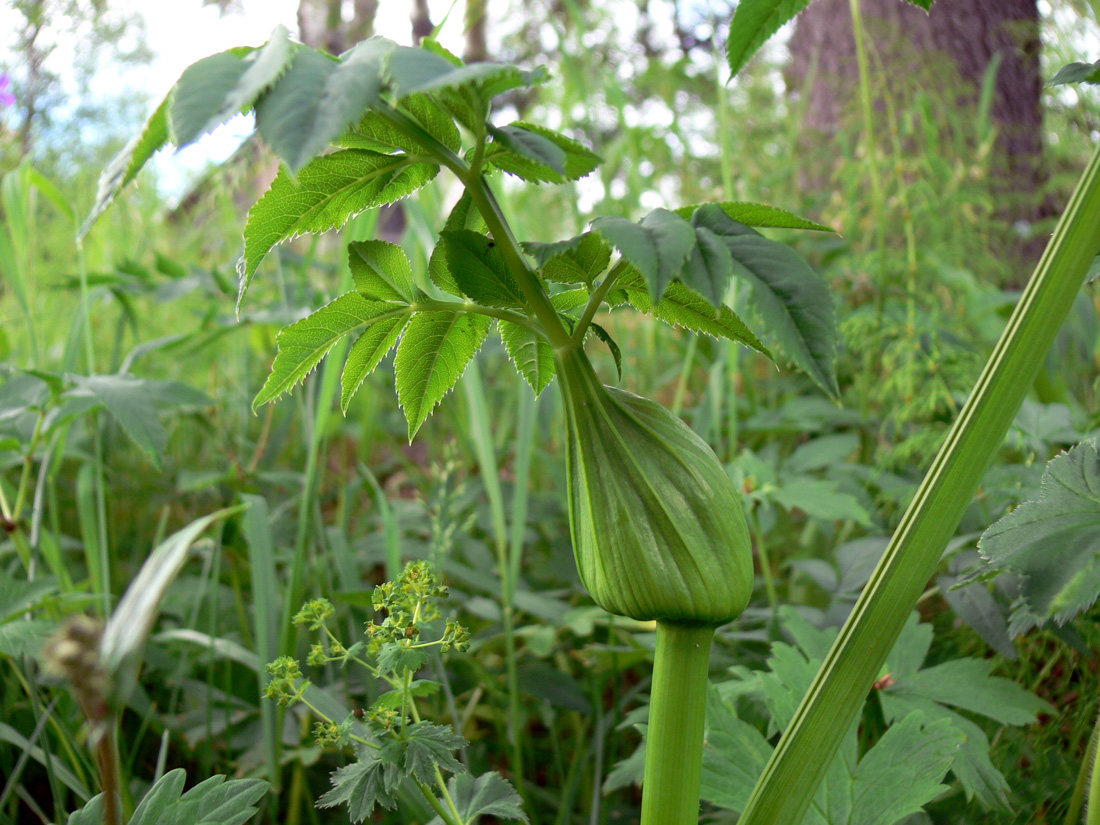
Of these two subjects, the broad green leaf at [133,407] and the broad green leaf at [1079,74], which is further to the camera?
the broad green leaf at [133,407]

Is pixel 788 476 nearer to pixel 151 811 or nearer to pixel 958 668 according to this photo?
pixel 958 668

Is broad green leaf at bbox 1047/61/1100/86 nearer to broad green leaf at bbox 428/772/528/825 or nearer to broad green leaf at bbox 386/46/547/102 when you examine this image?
broad green leaf at bbox 386/46/547/102

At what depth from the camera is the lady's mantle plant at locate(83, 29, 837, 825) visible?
0.37m

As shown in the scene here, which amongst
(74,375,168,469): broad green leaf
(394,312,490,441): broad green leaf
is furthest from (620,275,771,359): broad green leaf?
(74,375,168,469): broad green leaf

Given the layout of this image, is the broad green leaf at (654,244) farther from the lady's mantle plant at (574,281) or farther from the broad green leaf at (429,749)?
the broad green leaf at (429,749)

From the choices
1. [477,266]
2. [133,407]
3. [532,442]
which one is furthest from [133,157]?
[532,442]

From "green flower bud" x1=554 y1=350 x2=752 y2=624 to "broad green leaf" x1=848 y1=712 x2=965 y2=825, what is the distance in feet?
0.98

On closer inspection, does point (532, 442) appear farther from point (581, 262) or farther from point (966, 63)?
point (966, 63)

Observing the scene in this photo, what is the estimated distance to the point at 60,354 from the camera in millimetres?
2160

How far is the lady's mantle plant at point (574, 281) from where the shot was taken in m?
0.37

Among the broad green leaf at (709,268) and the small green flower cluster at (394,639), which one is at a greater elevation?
the broad green leaf at (709,268)

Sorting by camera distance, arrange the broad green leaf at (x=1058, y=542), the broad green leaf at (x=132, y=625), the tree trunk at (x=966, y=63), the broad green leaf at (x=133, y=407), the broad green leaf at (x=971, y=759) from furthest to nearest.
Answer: the tree trunk at (x=966, y=63)
the broad green leaf at (x=133, y=407)
the broad green leaf at (x=971, y=759)
the broad green leaf at (x=1058, y=542)
the broad green leaf at (x=132, y=625)

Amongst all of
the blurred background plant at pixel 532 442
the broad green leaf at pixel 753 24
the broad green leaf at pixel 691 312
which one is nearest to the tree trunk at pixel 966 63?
the blurred background plant at pixel 532 442

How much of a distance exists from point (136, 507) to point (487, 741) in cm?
99
